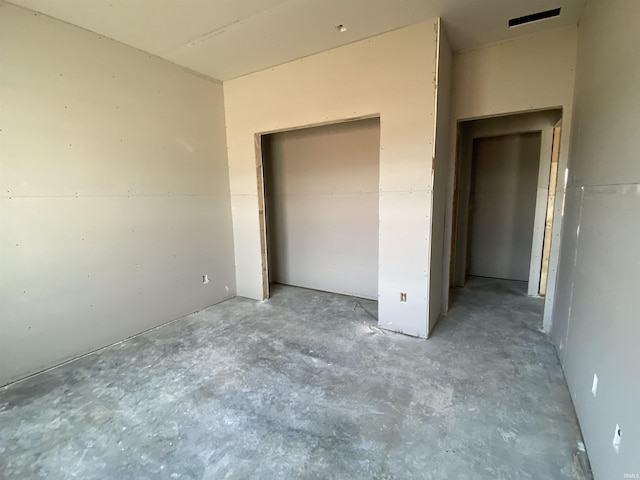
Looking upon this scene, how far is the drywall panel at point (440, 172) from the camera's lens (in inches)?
107

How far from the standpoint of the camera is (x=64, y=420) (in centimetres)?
191

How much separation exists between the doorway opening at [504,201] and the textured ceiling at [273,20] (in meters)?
1.67

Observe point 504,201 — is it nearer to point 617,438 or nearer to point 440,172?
point 440,172

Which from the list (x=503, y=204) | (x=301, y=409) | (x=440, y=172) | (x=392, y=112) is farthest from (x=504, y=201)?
(x=301, y=409)

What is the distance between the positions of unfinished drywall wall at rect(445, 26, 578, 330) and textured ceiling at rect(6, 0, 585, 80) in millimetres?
120

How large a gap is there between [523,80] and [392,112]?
1.35 metres

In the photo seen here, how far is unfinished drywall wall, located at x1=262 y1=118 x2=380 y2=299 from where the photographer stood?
393 centimetres

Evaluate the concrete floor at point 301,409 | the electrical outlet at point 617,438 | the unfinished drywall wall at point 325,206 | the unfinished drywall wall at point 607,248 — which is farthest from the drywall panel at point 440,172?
the electrical outlet at point 617,438

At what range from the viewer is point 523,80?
2877 millimetres

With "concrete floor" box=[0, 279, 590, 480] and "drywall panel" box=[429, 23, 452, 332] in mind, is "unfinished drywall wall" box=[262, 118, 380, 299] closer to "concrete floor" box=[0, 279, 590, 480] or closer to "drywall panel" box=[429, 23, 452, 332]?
"drywall panel" box=[429, 23, 452, 332]

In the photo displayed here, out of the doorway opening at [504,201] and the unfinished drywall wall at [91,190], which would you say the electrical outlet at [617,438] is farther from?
the unfinished drywall wall at [91,190]

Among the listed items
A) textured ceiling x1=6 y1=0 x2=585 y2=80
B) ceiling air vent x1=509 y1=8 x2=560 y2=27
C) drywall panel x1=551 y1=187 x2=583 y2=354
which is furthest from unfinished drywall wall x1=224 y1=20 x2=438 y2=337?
drywall panel x1=551 y1=187 x2=583 y2=354

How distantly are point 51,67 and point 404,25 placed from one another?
9.94 ft

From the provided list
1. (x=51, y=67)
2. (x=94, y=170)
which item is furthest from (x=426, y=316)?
(x=51, y=67)
